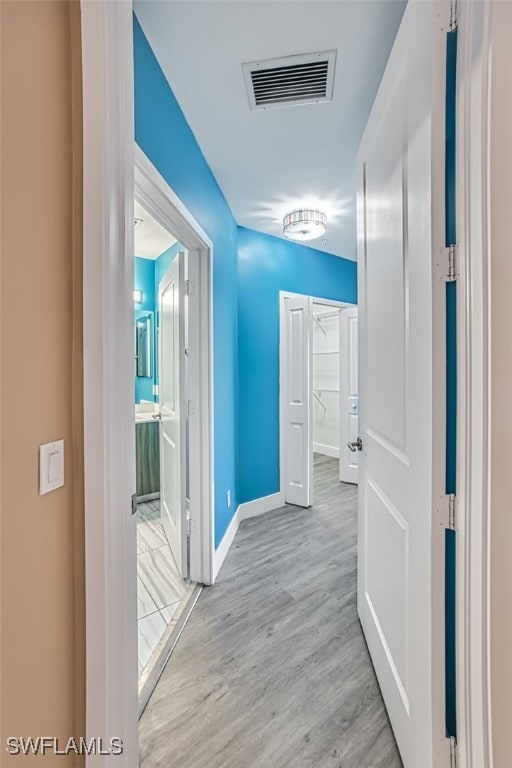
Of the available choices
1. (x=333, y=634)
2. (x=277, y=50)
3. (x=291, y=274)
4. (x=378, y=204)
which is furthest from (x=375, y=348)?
(x=291, y=274)

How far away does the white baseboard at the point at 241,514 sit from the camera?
217cm

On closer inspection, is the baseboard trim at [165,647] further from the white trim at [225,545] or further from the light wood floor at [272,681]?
the white trim at [225,545]

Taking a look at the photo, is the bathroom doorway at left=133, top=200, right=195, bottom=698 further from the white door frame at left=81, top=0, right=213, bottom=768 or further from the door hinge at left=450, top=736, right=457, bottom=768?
the door hinge at left=450, top=736, right=457, bottom=768

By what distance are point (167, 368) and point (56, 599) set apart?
1833mm

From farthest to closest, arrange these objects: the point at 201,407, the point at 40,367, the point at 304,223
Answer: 1. the point at 304,223
2. the point at 201,407
3. the point at 40,367

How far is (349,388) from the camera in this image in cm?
388

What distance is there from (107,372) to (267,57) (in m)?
1.43

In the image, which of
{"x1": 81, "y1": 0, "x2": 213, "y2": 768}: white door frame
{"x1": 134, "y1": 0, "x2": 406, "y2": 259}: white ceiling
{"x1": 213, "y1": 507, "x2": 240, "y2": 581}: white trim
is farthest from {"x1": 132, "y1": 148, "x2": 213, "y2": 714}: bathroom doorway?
{"x1": 134, "y1": 0, "x2": 406, "y2": 259}: white ceiling

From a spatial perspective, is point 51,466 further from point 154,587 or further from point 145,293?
point 145,293

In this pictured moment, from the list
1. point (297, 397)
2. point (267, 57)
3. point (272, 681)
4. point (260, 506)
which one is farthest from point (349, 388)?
point (267, 57)

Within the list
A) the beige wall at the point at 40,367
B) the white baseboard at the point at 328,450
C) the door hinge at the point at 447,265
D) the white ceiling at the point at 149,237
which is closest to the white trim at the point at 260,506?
the beige wall at the point at 40,367

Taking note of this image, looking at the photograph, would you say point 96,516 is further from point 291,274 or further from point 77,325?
point 291,274

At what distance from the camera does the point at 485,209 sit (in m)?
0.75

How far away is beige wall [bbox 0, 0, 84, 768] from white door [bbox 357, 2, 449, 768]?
0.89m
